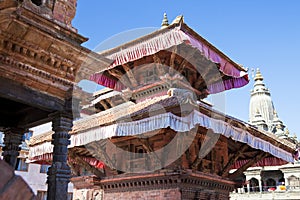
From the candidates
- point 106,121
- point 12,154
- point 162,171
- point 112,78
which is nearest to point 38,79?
point 12,154

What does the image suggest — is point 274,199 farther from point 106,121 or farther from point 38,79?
point 38,79

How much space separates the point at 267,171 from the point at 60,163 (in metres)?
38.5

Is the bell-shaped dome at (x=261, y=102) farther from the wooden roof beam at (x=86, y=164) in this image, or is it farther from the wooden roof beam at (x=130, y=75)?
the wooden roof beam at (x=86, y=164)

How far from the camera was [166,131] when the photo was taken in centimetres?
952

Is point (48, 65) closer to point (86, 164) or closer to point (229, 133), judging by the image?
point (229, 133)

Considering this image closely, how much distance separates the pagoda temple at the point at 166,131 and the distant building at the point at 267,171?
14603 mm

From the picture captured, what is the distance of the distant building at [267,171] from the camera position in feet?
104

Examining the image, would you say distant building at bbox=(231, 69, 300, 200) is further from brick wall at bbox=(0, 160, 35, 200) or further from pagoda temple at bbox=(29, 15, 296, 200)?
brick wall at bbox=(0, 160, 35, 200)

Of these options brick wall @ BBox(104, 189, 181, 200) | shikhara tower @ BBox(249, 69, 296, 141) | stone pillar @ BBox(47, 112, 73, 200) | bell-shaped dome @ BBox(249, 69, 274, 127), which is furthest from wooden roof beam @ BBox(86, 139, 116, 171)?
bell-shaped dome @ BBox(249, 69, 274, 127)

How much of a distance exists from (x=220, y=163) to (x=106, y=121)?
5076mm

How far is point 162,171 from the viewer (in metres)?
9.23

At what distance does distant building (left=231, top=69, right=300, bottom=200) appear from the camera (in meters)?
31.7

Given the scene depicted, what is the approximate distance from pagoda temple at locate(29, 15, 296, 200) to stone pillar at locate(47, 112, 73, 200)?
203cm

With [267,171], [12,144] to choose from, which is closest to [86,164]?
[12,144]
